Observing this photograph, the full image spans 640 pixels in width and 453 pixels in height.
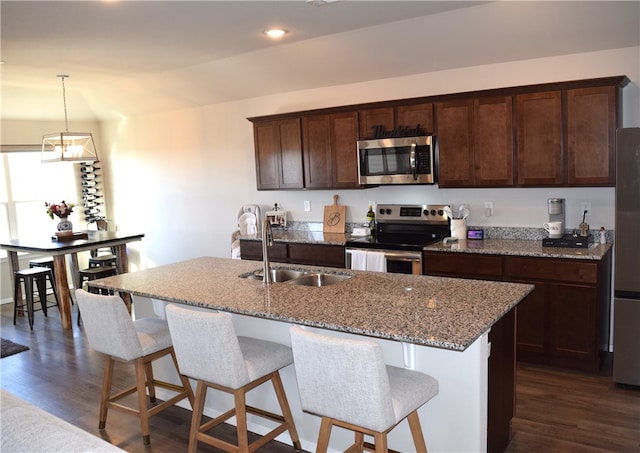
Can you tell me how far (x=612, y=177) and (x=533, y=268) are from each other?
2.79 ft

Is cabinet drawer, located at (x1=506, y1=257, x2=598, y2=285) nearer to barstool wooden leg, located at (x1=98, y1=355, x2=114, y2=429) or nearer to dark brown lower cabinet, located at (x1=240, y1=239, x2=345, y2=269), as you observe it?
dark brown lower cabinet, located at (x1=240, y1=239, x2=345, y2=269)

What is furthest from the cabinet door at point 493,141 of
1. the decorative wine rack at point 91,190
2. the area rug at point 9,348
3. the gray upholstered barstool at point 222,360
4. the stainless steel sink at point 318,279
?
the decorative wine rack at point 91,190

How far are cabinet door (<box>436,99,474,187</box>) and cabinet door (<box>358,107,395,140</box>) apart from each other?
0.46m

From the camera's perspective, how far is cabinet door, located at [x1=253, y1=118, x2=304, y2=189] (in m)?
5.49

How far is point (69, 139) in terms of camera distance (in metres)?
5.78

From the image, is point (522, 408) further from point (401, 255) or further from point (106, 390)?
point (106, 390)

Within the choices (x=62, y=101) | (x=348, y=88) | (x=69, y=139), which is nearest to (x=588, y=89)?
(x=348, y=88)

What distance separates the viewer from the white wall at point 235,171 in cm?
432

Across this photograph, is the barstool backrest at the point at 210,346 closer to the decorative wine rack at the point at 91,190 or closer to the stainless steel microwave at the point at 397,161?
the stainless steel microwave at the point at 397,161

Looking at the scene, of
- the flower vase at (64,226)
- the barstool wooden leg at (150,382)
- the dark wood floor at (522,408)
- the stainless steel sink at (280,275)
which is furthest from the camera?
the flower vase at (64,226)

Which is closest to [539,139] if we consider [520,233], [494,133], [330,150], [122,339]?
Answer: [494,133]

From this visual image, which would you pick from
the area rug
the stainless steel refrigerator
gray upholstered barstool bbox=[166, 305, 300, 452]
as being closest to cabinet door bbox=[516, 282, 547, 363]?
the stainless steel refrigerator

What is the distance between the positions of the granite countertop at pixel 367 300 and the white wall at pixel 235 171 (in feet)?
6.26

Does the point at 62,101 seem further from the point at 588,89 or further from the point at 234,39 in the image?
the point at 588,89
